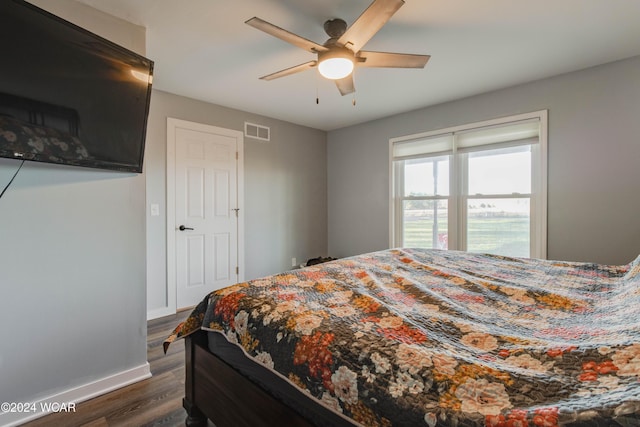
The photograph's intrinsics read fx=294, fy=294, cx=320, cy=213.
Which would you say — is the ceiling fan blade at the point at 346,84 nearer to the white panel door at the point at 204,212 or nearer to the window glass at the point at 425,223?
the white panel door at the point at 204,212

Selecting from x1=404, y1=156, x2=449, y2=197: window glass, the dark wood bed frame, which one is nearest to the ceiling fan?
the dark wood bed frame

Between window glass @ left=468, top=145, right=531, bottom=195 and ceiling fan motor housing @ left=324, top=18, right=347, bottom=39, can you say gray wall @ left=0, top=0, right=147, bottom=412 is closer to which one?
ceiling fan motor housing @ left=324, top=18, right=347, bottom=39

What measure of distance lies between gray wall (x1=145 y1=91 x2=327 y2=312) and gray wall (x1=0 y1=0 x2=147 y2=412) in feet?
4.01

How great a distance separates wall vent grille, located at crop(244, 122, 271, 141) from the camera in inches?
157

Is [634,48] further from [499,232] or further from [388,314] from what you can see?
[388,314]

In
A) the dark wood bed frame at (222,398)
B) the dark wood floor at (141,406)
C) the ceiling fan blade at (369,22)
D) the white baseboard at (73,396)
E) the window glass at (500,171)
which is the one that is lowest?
the dark wood floor at (141,406)

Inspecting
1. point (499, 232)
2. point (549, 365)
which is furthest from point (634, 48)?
point (549, 365)

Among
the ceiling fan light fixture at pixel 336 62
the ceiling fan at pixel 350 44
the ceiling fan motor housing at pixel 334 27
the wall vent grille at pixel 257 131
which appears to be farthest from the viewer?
the wall vent grille at pixel 257 131

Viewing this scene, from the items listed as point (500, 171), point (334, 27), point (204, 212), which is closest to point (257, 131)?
point (204, 212)

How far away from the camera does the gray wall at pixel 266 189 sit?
3.22 meters

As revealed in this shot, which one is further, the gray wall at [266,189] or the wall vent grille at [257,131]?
the wall vent grille at [257,131]

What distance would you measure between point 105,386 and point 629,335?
2668mm

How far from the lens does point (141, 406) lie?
179 centimetres

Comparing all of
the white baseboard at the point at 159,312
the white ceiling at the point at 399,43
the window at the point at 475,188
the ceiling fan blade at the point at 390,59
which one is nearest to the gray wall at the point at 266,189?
the white baseboard at the point at 159,312
